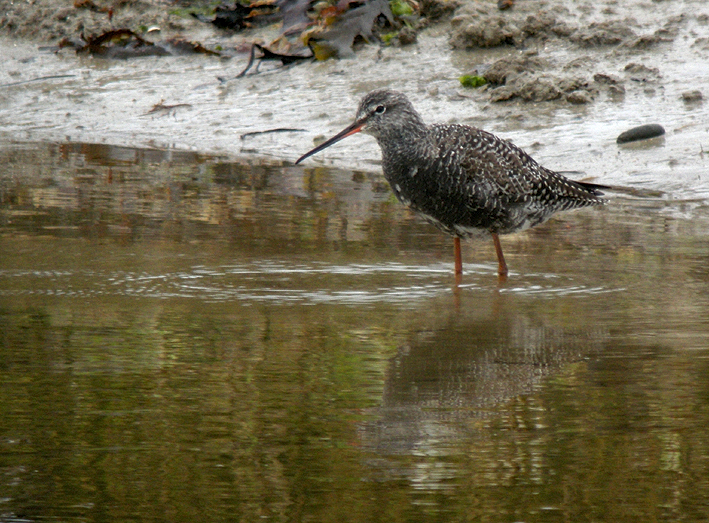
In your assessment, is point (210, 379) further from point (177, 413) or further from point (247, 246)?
point (247, 246)

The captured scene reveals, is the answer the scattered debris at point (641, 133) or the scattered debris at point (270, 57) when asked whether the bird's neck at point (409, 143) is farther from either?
the scattered debris at point (270, 57)

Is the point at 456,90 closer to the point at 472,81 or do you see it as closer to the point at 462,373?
the point at 472,81

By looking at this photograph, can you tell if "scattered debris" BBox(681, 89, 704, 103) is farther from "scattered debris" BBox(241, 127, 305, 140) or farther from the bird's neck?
the bird's neck

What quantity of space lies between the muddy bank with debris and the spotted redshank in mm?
2726

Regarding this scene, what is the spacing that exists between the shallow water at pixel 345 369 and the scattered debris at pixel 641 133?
6.21ft

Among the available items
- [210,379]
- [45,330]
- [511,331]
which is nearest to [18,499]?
[210,379]

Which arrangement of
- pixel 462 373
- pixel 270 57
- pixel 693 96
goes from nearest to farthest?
pixel 462 373, pixel 693 96, pixel 270 57

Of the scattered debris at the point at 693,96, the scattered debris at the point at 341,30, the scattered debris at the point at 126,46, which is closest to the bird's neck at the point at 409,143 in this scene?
the scattered debris at the point at 693,96

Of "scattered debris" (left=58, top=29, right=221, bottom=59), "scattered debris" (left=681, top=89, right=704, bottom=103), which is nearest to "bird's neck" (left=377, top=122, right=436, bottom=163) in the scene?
"scattered debris" (left=681, top=89, right=704, bottom=103)

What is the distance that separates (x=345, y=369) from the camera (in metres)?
4.29

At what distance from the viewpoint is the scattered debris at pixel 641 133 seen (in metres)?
9.67

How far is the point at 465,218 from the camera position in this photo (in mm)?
6418

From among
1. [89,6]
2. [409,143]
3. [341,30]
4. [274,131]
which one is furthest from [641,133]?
[89,6]

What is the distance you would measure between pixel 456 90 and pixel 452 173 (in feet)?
17.6
